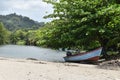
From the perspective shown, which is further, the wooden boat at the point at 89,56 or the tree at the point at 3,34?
the tree at the point at 3,34

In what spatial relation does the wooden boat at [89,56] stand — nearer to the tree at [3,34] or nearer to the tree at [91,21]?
the tree at [91,21]

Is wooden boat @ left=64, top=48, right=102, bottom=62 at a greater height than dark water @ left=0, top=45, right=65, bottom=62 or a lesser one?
greater

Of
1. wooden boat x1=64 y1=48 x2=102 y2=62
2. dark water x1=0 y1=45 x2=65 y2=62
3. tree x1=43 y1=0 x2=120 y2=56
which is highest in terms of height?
tree x1=43 y1=0 x2=120 y2=56

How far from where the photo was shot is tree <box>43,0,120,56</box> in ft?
81.5

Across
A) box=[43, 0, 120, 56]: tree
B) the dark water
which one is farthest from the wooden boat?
the dark water

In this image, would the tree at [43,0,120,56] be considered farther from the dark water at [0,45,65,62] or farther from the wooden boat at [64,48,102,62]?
the dark water at [0,45,65,62]

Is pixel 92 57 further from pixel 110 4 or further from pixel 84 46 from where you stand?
pixel 110 4

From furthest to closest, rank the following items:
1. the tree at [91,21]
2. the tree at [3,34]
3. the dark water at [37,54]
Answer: the tree at [3,34] → the dark water at [37,54] → the tree at [91,21]

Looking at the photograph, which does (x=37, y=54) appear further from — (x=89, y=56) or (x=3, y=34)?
(x=3, y=34)

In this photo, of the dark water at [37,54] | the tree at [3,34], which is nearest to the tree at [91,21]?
the dark water at [37,54]

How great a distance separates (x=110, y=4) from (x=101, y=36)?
9.76 ft

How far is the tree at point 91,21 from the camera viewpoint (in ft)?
81.5

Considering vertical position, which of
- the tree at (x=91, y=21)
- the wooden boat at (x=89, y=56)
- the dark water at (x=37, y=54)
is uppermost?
the tree at (x=91, y=21)

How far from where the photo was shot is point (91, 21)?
25.8 metres
